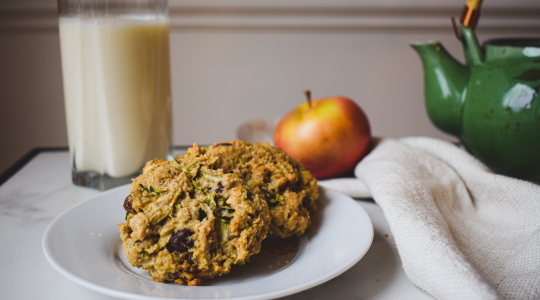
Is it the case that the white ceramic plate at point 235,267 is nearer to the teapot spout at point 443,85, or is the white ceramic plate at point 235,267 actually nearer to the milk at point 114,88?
the milk at point 114,88

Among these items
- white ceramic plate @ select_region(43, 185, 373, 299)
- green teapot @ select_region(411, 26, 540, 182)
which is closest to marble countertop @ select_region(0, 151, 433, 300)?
Answer: white ceramic plate @ select_region(43, 185, 373, 299)

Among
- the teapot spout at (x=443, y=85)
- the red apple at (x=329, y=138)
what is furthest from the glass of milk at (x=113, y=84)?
the teapot spout at (x=443, y=85)

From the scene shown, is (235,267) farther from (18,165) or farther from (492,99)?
(18,165)

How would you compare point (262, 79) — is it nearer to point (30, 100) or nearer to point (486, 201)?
point (30, 100)

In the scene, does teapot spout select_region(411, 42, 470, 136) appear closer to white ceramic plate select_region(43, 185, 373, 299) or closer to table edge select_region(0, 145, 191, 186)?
white ceramic plate select_region(43, 185, 373, 299)

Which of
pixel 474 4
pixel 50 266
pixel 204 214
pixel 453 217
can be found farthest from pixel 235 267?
pixel 474 4
